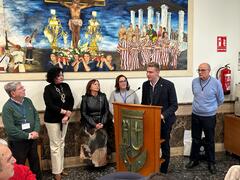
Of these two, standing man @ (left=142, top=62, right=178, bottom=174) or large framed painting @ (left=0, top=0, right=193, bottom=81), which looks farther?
large framed painting @ (left=0, top=0, right=193, bottom=81)

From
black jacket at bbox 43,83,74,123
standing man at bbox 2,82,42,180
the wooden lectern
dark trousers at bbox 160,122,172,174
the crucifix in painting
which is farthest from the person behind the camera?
the crucifix in painting

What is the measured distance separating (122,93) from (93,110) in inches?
19.6

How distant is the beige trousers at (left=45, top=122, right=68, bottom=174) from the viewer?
3730mm

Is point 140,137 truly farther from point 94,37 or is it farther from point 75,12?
point 75,12

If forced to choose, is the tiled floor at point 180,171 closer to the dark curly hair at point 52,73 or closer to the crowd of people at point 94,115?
the crowd of people at point 94,115

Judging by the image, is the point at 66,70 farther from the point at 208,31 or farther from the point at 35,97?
the point at 208,31

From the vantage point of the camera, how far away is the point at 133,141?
3125 millimetres

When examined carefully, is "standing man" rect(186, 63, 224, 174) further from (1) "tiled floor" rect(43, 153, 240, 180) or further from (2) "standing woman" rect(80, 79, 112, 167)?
(2) "standing woman" rect(80, 79, 112, 167)

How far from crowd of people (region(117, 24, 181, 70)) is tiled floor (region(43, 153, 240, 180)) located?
154 cm

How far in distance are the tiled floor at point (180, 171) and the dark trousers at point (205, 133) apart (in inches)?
7.7

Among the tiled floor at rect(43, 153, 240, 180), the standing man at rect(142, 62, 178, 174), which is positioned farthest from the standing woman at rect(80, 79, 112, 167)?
the standing man at rect(142, 62, 178, 174)

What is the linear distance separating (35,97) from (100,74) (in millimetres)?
1007

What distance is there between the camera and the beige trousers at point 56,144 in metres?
3.73

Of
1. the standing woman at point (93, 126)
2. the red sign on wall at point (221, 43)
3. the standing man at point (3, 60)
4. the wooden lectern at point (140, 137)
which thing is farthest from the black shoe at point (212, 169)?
the standing man at point (3, 60)
